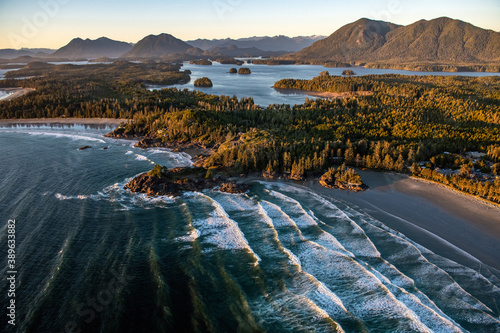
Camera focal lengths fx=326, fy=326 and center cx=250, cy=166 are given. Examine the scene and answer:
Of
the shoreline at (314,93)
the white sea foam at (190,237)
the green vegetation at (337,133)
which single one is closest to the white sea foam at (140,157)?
the green vegetation at (337,133)

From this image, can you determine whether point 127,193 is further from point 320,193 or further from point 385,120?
point 385,120

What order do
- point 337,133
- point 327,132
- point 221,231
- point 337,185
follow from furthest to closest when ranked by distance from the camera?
point 327,132 → point 337,133 → point 337,185 → point 221,231

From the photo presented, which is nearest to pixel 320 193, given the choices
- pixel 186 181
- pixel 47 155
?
pixel 186 181

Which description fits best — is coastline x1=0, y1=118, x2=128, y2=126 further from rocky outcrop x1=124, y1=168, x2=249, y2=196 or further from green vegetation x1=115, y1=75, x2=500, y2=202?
rocky outcrop x1=124, y1=168, x2=249, y2=196

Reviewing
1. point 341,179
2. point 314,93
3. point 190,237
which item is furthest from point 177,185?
point 314,93

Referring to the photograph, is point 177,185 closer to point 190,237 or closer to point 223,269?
point 190,237

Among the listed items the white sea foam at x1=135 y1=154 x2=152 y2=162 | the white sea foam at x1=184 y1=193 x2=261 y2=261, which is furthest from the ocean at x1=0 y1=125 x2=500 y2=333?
the white sea foam at x1=135 y1=154 x2=152 y2=162

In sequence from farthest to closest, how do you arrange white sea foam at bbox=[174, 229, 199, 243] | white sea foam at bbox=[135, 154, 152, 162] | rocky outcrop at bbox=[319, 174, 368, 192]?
white sea foam at bbox=[135, 154, 152, 162] < rocky outcrop at bbox=[319, 174, 368, 192] < white sea foam at bbox=[174, 229, 199, 243]
